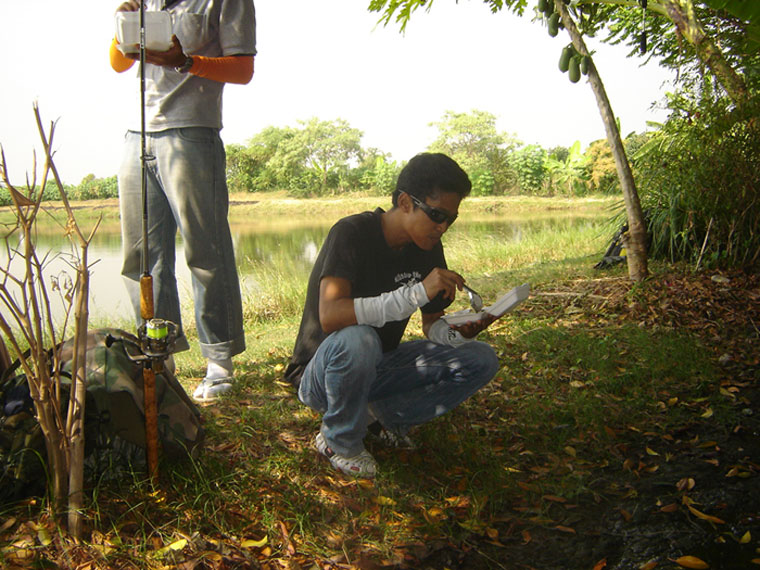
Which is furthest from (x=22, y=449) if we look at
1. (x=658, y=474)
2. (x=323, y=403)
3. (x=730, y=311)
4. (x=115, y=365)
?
(x=730, y=311)

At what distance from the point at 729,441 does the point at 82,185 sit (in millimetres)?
15959

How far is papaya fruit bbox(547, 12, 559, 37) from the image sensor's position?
16.4ft

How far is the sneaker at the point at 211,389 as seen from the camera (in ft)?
9.45

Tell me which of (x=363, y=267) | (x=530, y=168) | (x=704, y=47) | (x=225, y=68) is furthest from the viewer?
(x=530, y=168)

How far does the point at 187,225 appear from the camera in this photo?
8.86ft

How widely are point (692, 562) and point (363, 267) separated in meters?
1.43

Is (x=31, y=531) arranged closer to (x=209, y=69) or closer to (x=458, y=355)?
(x=458, y=355)

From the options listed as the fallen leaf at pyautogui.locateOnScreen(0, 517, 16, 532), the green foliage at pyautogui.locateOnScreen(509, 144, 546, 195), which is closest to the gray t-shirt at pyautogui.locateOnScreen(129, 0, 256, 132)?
the fallen leaf at pyautogui.locateOnScreen(0, 517, 16, 532)

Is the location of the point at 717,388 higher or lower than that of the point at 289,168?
lower

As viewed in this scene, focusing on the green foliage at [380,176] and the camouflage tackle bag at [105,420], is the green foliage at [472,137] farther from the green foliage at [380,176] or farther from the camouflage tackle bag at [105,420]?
the camouflage tackle bag at [105,420]

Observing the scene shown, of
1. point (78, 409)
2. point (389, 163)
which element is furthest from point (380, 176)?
point (78, 409)

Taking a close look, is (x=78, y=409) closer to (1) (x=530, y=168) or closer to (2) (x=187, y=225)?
(2) (x=187, y=225)

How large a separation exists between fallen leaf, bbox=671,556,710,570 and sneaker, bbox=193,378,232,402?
2.00m

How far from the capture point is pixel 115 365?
197cm
